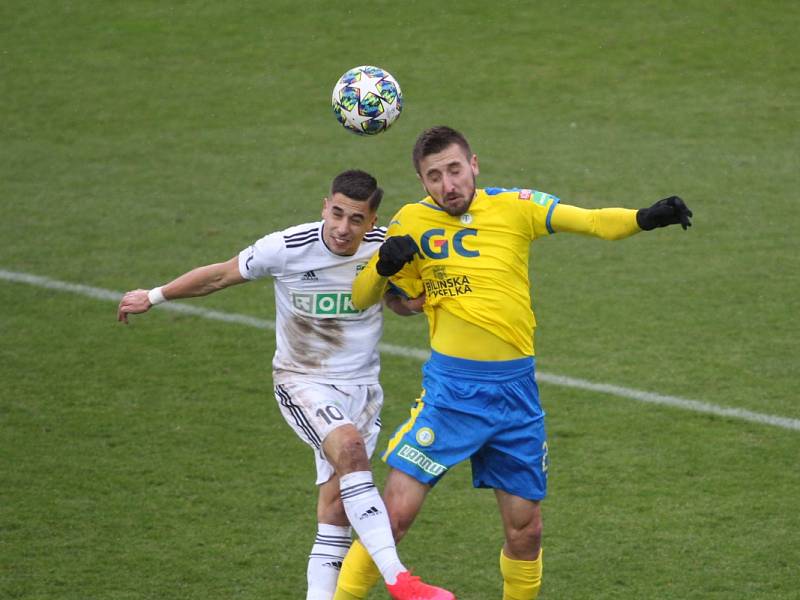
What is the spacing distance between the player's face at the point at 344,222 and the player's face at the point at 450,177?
344mm

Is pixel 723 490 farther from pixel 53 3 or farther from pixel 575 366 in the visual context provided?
pixel 53 3

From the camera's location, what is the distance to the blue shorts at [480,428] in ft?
19.6

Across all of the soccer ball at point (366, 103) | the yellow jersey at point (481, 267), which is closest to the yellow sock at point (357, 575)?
the yellow jersey at point (481, 267)

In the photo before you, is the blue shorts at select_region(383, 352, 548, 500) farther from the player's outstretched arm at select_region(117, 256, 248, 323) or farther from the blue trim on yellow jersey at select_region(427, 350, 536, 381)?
the player's outstretched arm at select_region(117, 256, 248, 323)

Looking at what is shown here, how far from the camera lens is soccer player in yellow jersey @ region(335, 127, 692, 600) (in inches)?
235

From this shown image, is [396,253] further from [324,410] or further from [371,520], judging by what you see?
[371,520]

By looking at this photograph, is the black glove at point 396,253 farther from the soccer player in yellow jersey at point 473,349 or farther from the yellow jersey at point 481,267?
the yellow jersey at point 481,267

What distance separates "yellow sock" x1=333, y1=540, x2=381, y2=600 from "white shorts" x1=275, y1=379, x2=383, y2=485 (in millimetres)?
441

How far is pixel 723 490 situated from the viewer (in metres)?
7.73

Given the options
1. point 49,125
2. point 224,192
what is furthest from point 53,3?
point 224,192

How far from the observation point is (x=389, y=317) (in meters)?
10.9

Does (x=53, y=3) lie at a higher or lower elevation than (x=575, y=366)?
higher

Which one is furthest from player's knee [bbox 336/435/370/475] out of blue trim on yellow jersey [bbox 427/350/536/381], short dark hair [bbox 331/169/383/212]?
short dark hair [bbox 331/169/383/212]

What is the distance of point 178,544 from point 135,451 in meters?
1.31
